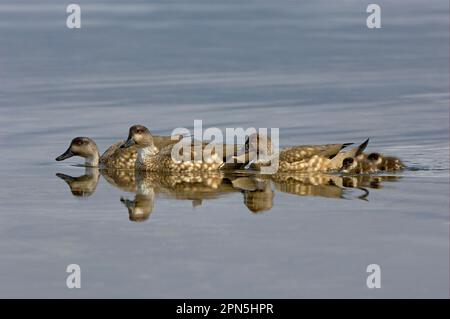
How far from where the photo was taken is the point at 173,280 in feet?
31.2

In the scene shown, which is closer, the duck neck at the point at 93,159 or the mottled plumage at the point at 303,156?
the mottled plumage at the point at 303,156

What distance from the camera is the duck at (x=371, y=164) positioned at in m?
13.8

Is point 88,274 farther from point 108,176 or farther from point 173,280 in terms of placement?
point 108,176

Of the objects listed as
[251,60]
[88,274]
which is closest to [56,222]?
[88,274]

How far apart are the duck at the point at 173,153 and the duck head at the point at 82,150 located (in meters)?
0.36

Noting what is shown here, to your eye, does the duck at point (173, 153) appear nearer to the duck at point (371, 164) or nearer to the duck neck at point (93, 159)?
the duck neck at point (93, 159)

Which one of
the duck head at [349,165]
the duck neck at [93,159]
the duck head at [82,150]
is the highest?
the duck head at [82,150]

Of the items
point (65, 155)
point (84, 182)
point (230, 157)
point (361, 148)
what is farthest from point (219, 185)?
point (65, 155)

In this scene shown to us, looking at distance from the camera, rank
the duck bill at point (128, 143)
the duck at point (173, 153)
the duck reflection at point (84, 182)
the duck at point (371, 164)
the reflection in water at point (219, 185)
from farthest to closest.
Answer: the duck bill at point (128, 143)
the duck at point (173, 153)
the duck at point (371, 164)
the duck reflection at point (84, 182)
the reflection in water at point (219, 185)

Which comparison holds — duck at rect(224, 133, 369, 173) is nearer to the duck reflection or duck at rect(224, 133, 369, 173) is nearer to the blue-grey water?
the blue-grey water

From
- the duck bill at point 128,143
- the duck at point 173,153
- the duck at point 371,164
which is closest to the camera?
the duck at point 371,164

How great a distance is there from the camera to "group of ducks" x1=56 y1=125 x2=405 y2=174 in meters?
14.0

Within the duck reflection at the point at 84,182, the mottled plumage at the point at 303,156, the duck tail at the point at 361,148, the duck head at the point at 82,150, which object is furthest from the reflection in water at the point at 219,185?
the duck tail at the point at 361,148

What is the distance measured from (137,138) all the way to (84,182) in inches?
43.6
